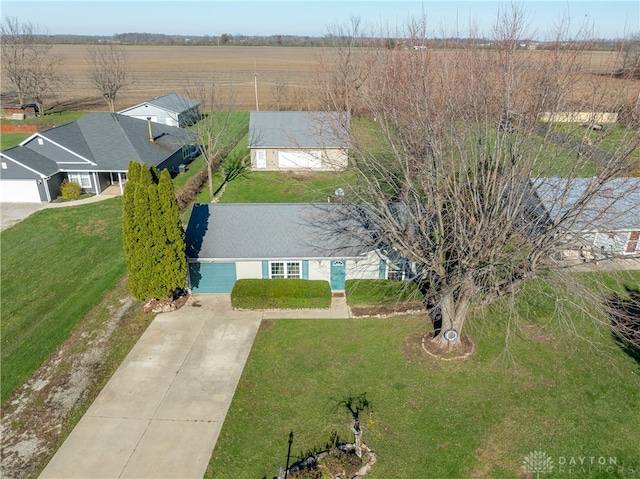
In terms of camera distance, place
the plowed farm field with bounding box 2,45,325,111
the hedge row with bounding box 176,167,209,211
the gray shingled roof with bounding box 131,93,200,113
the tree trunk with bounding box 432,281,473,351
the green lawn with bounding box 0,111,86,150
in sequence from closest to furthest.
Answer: the tree trunk with bounding box 432,281,473,351
the hedge row with bounding box 176,167,209,211
the green lawn with bounding box 0,111,86,150
the gray shingled roof with bounding box 131,93,200,113
the plowed farm field with bounding box 2,45,325,111

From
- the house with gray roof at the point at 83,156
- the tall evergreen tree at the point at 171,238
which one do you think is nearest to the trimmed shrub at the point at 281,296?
the tall evergreen tree at the point at 171,238

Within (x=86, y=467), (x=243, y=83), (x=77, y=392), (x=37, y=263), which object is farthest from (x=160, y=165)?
(x=243, y=83)

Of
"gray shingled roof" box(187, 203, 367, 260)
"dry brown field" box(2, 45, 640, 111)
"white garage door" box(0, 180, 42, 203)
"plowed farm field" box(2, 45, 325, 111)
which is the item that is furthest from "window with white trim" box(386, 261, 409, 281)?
"plowed farm field" box(2, 45, 325, 111)

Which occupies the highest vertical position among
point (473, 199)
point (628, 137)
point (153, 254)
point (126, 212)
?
point (628, 137)

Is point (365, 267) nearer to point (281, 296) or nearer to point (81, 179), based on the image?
point (281, 296)

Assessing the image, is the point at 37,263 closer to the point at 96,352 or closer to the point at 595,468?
the point at 96,352

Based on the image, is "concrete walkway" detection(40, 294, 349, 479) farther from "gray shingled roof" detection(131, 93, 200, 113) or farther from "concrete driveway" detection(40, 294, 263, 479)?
"gray shingled roof" detection(131, 93, 200, 113)
